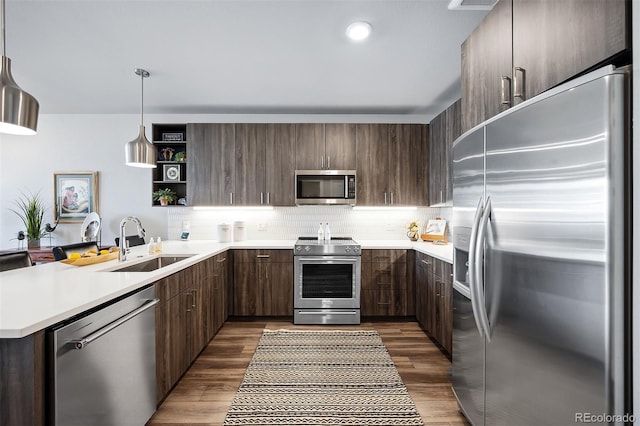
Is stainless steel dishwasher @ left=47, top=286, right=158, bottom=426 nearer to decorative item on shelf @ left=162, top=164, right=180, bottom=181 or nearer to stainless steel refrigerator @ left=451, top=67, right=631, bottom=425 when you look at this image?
stainless steel refrigerator @ left=451, top=67, right=631, bottom=425

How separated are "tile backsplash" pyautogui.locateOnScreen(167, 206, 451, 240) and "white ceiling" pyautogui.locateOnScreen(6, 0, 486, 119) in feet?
4.42

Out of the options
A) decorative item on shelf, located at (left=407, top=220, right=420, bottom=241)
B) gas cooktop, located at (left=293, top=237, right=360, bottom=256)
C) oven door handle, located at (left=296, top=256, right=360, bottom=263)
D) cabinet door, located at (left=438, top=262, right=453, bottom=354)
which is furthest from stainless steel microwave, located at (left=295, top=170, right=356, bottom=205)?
cabinet door, located at (left=438, top=262, right=453, bottom=354)

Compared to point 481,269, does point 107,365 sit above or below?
below

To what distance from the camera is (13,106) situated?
4.32 feet

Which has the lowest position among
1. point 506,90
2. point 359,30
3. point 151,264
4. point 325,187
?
point 151,264

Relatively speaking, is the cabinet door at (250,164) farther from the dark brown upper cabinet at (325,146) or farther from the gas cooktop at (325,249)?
the gas cooktop at (325,249)

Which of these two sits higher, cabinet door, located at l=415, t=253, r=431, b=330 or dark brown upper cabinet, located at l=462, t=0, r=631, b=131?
dark brown upper cabinet, located at l=462, t=0, r=631, b=131

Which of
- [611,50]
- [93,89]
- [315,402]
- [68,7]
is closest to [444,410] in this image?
[315,402]

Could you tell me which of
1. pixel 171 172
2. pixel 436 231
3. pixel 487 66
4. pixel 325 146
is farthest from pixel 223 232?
pixel 487 66

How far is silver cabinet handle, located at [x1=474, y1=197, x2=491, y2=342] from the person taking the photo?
143cm

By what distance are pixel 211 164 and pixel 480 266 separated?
11.4 feet

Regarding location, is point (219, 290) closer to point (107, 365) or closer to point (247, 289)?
point (247, 289)

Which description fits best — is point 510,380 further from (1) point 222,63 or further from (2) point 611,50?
(1) point 222,63

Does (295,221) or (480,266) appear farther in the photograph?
(295,221)
